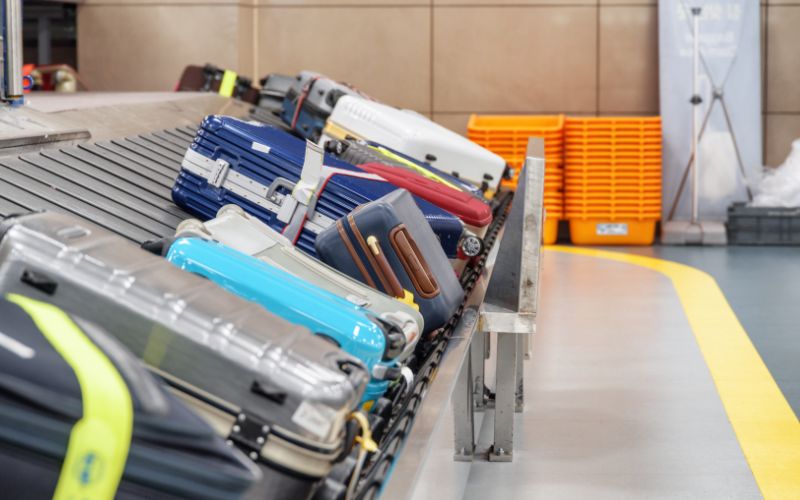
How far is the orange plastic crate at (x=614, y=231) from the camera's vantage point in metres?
9.57

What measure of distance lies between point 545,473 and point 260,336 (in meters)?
2.30

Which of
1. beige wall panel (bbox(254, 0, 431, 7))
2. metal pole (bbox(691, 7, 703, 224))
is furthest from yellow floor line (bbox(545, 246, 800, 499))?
beige wall panel (bbox(254, 0, 431, 7))

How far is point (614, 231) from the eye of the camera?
9578mm

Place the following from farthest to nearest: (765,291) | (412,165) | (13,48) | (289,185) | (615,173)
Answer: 1. (615,173)
2. (765,291)
3. (412,165)
4. (13,48)
5. (289,185)

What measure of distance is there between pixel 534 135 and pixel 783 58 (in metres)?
2.44

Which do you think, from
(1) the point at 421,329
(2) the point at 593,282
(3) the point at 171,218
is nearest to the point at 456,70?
(2) the point at 593,282

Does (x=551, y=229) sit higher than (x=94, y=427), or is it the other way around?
(x=94, y=427)

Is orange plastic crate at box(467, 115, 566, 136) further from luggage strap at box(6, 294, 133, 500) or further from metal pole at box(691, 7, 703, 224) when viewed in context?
luggage strap at box(6, 294, 133, 500)

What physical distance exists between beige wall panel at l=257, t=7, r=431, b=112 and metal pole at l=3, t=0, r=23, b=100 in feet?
18.9

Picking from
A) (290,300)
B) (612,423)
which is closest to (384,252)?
(290,300)

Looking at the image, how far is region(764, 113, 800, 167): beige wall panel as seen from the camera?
32.8 feet

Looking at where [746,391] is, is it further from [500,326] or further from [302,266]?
[302,266]

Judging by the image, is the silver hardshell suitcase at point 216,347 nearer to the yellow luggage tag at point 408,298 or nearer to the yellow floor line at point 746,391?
the yellow luggage tag at point 408,298

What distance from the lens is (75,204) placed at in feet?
12.7
